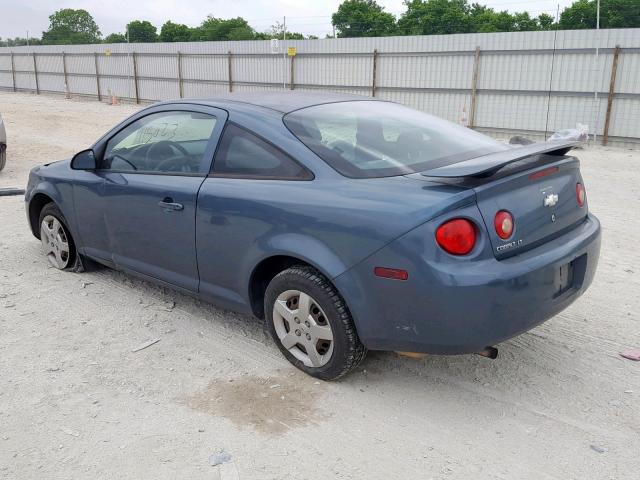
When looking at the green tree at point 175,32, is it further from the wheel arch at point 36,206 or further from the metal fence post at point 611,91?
the wheel arch at point 36,206

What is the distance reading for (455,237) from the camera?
2775 mm

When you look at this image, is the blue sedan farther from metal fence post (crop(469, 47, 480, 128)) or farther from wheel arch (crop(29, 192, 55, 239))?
metal fence post (crop(469, 47, 480, 128))

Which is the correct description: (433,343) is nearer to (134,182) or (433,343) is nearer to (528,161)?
(528,161)

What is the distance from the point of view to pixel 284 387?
3.35 m

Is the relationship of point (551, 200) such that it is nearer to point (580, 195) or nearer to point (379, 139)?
point (580, 195)

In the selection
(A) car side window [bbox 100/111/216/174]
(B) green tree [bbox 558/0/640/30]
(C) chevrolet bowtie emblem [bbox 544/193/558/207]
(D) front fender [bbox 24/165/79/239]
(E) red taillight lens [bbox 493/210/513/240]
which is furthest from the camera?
(B) green tree [bbox 558/0/640/30]

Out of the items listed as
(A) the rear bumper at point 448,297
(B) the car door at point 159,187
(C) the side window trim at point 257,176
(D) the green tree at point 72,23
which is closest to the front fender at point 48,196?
(B) the car door at point 159,187

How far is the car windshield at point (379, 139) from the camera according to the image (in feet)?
10.8

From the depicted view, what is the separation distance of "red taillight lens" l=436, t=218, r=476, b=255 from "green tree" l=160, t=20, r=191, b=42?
77.2 metres

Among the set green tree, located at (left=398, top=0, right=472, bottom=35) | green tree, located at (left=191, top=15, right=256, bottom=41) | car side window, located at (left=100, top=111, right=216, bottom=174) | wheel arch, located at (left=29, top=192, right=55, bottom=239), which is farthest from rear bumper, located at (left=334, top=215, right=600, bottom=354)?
green tree, located at (left=191, top=15, right=256, bottom=41)

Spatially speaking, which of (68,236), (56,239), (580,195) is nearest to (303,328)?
(580,195)

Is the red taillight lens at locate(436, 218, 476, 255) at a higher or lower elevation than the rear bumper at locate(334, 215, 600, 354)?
higher

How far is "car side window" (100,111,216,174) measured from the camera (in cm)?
392

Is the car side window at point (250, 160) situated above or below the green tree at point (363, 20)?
below
